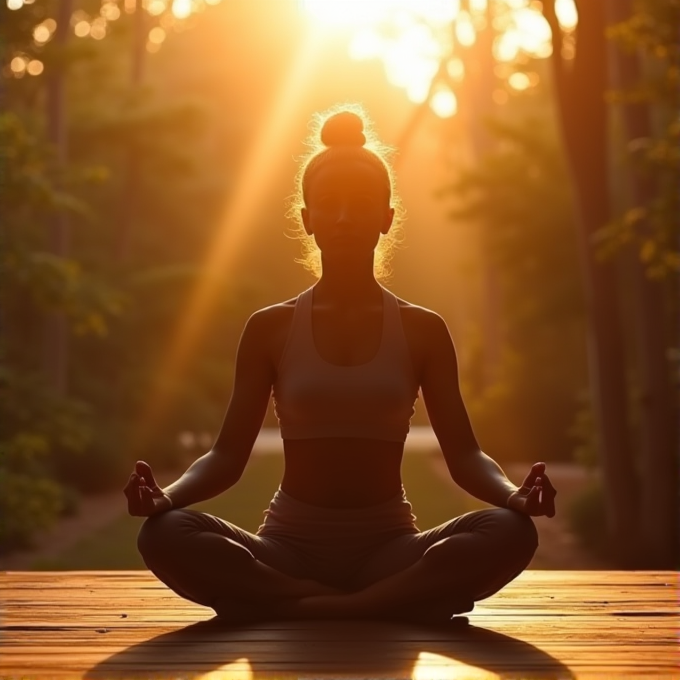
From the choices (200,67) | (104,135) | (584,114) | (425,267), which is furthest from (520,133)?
(425,267)

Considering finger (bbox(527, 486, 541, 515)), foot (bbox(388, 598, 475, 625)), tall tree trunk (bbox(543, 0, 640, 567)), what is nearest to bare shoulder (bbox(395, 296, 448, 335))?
finger (bbox(527, 486, 541, 515))

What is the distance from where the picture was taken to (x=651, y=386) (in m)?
12.9

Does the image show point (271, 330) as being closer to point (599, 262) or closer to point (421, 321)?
point (421, 321)

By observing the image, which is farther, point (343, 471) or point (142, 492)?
point (343, 471)

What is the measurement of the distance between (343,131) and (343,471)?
1.31 metres

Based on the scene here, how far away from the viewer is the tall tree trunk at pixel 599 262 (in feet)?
40.0

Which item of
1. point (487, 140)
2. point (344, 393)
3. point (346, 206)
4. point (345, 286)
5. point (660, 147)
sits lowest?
point (344, 393)

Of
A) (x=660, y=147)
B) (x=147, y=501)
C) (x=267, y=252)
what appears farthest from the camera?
(x=267, y=252)

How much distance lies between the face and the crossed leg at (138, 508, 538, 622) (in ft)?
3.68

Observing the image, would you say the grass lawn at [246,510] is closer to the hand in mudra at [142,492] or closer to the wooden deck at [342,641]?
the wooden deck at [342,641]

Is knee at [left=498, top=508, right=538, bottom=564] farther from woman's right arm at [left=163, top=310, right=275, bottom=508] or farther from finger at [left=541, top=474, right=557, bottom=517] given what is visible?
woman's right arm at [left=163, top=310, right=275, bottom=508]

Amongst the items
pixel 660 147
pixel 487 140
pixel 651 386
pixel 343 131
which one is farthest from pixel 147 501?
pixel 487 140

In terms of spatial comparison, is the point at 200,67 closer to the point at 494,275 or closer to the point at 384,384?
the point at 494,275

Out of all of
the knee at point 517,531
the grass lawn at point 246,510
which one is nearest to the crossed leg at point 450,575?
the knee at point 517,531
